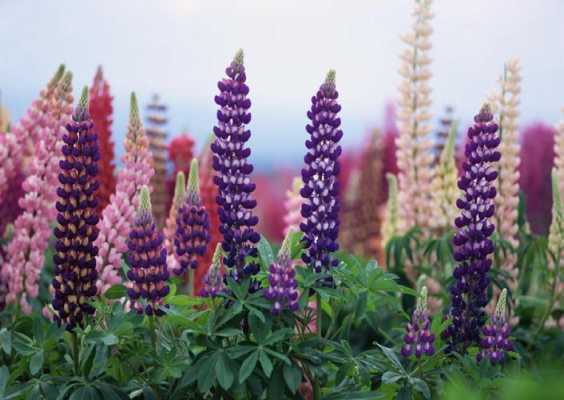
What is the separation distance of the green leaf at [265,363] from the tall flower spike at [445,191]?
1966mm

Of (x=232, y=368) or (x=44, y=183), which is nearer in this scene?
(x=232, y=368)

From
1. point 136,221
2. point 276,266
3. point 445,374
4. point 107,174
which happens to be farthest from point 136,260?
point 107,174

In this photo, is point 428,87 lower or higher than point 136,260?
higher

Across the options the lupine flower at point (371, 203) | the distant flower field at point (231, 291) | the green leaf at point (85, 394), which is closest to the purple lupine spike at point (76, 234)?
the distant flower field at point (231, 291)

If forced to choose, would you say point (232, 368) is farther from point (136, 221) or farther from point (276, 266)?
point (136, 221)

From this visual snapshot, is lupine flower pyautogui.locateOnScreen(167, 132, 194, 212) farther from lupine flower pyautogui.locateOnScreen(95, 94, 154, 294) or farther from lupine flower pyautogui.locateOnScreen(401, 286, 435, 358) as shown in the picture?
lupine flower pyautogui.locateOnScreen(401, 286, 435, 358)

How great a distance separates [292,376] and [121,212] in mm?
944

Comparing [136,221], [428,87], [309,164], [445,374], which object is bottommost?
[445,374]

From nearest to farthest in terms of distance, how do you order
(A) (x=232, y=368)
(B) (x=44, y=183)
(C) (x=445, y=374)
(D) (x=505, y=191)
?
(A) (x=232, y=368)
(C) (x=445, y=374)
(B) (x=44, y=183)
(D) (x=505, y=191)

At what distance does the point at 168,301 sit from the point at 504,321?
3.15 feet

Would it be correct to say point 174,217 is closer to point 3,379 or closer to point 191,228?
point 191,228

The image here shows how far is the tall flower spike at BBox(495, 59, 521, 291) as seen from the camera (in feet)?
12.6

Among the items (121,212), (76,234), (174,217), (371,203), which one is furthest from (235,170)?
(371,203)

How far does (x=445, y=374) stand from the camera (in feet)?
8.67
